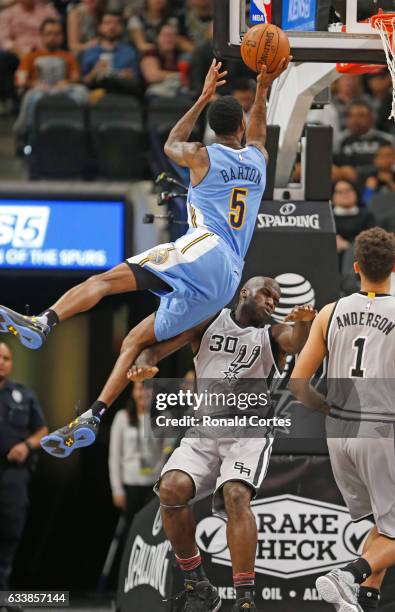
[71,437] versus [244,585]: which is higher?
[71,437]

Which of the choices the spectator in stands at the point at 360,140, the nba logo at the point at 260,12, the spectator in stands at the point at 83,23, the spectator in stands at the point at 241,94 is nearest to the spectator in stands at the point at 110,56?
the spectator in stands at the point at 83,23

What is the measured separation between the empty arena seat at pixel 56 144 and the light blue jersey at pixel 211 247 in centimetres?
665

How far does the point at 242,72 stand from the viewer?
49.4 ft

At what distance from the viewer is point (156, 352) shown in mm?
7996

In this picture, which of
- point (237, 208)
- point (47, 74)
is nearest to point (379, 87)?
point (47, 74)

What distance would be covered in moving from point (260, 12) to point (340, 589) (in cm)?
397

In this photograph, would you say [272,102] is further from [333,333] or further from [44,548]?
[44,548]

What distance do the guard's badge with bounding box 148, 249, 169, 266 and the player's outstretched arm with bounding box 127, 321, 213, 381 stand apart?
534 millimetres

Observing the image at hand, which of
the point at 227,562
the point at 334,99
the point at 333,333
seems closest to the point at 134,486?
the point at 227,562

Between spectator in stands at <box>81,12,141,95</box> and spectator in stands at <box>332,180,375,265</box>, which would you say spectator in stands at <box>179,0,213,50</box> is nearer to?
spectator in stands at <box>81,12,141,95</box>

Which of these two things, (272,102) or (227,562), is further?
(272,102)

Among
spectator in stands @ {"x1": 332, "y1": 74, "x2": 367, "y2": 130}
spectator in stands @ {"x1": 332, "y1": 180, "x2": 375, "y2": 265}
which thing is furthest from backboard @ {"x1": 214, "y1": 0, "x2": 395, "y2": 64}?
spectator in stands @ {"x1": 332, "y1": 74, "x2": 367, "y2": 130}

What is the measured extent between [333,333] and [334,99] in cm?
907

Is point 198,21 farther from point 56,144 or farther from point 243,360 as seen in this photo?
point 243,360
